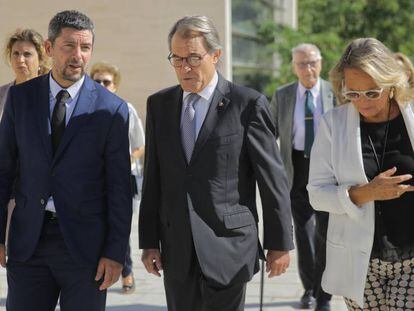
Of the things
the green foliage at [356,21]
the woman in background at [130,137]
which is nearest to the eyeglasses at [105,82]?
the woman in background at [130,137]

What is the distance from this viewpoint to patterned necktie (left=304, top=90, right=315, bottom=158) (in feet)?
24.3

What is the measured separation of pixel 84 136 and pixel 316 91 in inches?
153

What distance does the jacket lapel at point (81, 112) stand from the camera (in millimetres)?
4207

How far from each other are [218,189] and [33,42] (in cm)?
256

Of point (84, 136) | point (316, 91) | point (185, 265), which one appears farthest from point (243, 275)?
point (316, 91)

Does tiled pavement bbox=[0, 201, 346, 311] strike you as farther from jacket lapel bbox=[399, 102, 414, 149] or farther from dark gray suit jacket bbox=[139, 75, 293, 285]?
jacket lapel bbox=[399, 102, 414, 149]

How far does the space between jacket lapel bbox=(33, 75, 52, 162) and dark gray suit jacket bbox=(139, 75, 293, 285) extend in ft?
1.77

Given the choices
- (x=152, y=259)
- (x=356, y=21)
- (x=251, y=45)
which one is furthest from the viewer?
(x=356, y=21)

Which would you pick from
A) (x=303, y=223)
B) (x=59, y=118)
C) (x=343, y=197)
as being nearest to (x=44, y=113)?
(x=59, y=118)

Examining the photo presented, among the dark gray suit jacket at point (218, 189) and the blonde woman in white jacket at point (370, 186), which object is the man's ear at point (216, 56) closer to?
the dark gray suit jacket at point (218, 189)

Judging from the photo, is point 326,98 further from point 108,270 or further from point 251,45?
point 251,45

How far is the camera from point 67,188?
420 centimetres

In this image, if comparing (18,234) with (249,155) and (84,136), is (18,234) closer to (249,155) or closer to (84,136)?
(84,136)

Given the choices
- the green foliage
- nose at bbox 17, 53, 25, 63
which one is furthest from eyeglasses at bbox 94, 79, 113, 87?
the green foliage
